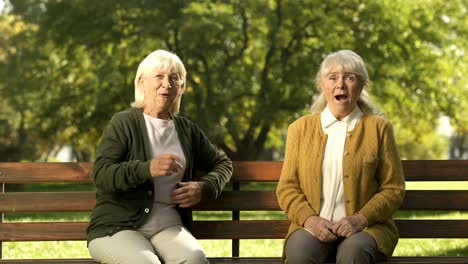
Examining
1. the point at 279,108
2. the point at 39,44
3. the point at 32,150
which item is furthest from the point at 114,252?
the point at 32,150

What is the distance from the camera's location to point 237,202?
5465 millimetres

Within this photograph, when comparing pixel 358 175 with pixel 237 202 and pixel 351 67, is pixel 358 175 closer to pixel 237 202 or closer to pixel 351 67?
pixel 351 67

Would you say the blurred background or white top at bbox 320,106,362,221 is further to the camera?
the blurred background

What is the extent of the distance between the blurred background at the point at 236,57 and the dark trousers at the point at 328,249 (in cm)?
1681

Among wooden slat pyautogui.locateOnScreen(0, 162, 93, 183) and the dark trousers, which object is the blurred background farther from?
the dark trousers

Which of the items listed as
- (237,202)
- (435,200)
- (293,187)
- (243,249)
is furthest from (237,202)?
(243,249)

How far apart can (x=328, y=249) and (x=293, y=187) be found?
1.31 ft

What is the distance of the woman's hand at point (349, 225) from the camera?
4.64 m

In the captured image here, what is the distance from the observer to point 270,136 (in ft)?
91.8

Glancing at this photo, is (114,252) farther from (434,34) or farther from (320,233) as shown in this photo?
(434,34)

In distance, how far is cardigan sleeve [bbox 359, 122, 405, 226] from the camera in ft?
15.5

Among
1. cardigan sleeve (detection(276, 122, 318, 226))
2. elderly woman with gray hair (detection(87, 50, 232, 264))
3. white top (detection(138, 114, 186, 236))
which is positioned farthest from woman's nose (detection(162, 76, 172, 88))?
cardigan sleeve (detection(276, 122, 318, 226))

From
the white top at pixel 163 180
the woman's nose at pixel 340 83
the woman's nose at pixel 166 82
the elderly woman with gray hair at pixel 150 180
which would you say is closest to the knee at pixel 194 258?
the elderly woman with gray hair at pixel 150 180

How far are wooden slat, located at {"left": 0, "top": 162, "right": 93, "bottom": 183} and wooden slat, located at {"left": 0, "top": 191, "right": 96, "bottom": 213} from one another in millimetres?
92
